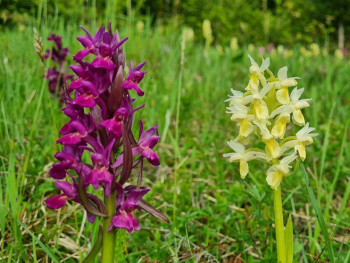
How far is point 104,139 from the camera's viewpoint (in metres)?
1.26

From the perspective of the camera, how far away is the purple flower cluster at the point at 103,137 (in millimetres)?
1196

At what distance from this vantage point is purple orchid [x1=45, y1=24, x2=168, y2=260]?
47.1 inches

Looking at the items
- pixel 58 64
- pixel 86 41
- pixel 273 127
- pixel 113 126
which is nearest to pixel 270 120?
pixel 273 127

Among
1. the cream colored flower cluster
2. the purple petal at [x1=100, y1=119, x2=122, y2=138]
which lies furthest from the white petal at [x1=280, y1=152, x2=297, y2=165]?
the purple petal at [x1=100, y1=119, x2=122, y2=138]

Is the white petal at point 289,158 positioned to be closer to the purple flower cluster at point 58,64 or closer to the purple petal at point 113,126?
the purple petal at point 113,126

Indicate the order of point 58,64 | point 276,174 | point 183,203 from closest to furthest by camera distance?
point 276,174, point 183,203, point 58,64

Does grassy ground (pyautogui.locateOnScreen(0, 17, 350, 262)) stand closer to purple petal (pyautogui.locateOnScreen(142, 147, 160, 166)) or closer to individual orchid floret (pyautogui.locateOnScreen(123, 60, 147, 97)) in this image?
purple petal (pyautogui.locateOnScreen(142, 147, 160, 166))

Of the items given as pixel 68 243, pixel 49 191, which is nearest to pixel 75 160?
pixel 68 243

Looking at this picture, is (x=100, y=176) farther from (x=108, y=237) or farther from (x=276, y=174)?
(x=276, y=174)

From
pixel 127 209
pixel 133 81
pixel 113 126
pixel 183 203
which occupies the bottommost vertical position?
pixel 183 203

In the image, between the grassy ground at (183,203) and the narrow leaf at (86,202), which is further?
the grassy ground at (183,203)

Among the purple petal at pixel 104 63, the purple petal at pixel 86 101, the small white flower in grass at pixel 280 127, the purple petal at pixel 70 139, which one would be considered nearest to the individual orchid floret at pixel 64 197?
the purple petal at pixel 70 139

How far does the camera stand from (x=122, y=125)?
3.86 ft

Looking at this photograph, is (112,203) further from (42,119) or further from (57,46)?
(57,46)
